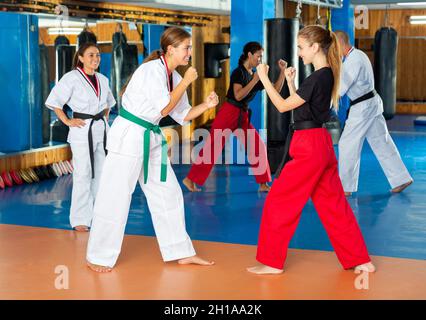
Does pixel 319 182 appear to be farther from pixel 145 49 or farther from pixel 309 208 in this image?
pixel 145 49

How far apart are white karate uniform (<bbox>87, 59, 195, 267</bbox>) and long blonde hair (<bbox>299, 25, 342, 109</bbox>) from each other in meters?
0.70

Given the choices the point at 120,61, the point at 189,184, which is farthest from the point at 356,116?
the point at 120,61

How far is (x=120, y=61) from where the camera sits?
8062 mm

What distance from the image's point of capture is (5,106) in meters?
6.73

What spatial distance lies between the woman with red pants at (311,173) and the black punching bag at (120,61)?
459cm

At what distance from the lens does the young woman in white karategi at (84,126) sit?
4676 mm

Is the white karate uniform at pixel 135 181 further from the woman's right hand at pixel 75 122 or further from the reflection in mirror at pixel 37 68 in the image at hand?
the reflection in mirror at pixel 37 68

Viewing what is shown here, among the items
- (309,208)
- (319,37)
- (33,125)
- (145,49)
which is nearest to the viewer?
(319,37)

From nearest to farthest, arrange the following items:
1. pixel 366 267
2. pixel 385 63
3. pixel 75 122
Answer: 1. pixel 366 267
2. pixel 75 122
3. pixel 385 63

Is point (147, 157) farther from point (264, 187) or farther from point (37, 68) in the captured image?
point (37, 68)

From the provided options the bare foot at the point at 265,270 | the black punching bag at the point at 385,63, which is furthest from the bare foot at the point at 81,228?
the black punching bag at the point at 385,63

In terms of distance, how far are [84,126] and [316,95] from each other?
1.69 metres

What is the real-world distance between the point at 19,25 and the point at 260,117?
2491 millimetres
